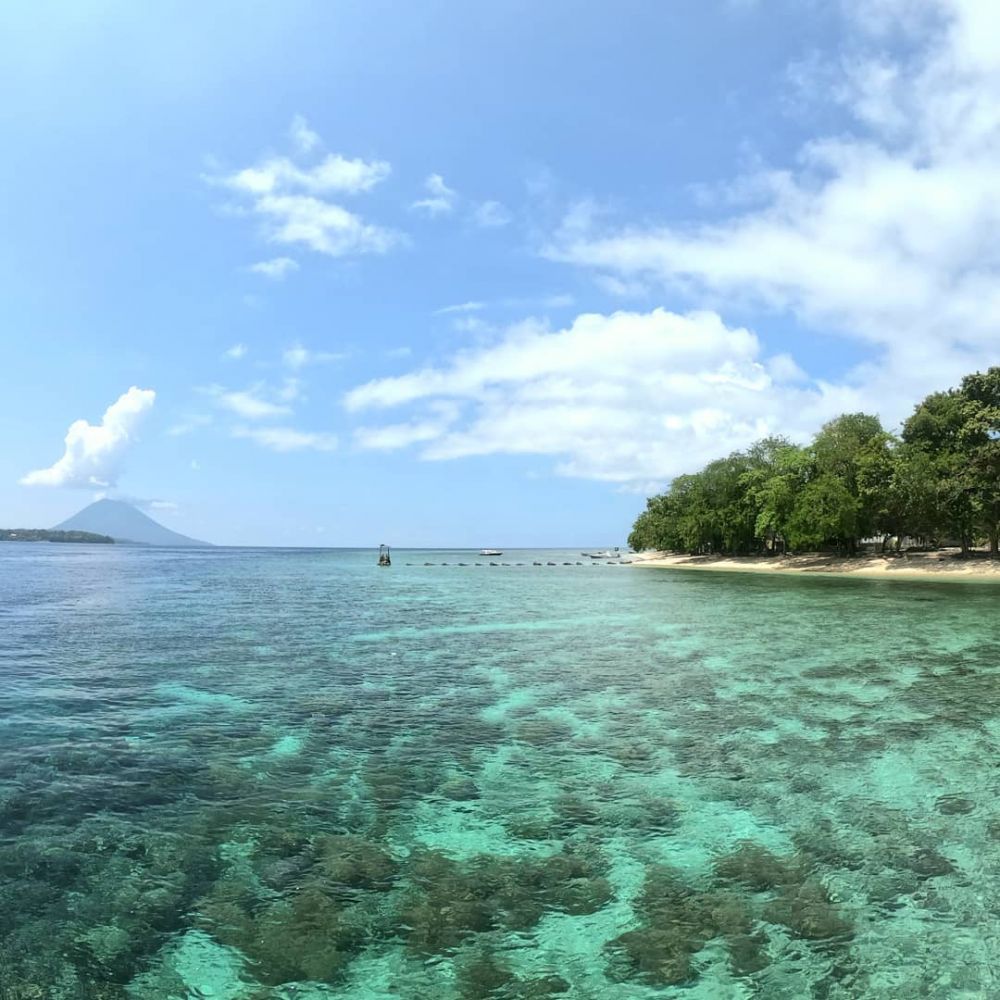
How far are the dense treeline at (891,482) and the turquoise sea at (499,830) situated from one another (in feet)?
176

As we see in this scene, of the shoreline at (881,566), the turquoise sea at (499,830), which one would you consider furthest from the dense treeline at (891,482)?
the turquoise sea at (499,830)

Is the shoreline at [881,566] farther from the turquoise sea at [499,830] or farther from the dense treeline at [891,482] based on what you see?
the turquoise sea at [499,830]

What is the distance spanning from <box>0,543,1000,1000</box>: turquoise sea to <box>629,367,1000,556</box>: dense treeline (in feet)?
176

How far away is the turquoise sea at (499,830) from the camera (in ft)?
20.9

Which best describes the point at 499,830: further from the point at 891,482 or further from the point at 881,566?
the point at 881,566

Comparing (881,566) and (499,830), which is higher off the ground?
(881,566)

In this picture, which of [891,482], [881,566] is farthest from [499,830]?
[881,566]

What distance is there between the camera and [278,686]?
19734mm

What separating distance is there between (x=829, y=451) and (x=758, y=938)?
85.1 meters

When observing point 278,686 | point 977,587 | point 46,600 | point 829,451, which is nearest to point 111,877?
point 278,686

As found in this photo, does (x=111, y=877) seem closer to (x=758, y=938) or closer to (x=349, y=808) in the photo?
(x=349, y=808)

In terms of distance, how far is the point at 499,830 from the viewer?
9.54 meters

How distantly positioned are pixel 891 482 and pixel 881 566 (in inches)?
502

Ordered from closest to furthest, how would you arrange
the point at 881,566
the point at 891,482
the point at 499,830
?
the point at 499,830 < the point at 891,482 < the point at 881,566
